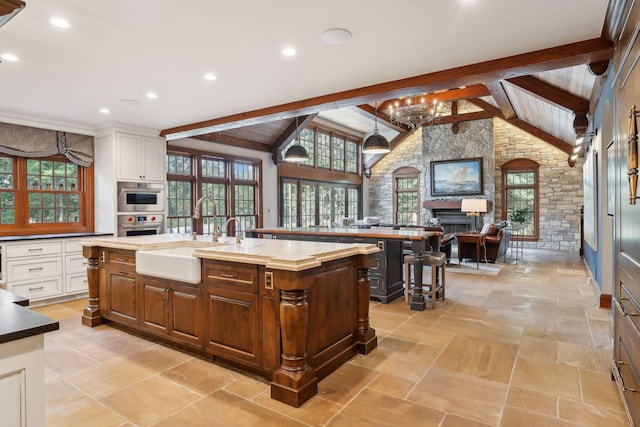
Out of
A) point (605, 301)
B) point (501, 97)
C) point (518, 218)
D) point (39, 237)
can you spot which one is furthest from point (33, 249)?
point (518, 218)

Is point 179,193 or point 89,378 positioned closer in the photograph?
point 89,378

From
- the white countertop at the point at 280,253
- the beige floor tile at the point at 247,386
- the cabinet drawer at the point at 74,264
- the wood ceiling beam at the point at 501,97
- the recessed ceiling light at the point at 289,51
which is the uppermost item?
the wood ceiling beam at the point at 501,97

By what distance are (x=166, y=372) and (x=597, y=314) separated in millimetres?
4526

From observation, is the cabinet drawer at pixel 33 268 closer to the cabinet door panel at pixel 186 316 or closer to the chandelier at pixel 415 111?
the cabinet door panel at pixel 186 316

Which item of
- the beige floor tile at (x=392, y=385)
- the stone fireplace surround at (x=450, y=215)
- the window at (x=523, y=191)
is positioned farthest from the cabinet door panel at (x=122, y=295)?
the window at (x=523, y=191)

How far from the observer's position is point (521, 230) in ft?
35.0

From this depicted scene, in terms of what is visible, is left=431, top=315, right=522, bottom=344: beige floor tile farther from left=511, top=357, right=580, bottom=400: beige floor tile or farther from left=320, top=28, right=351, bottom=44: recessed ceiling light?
left=320, top=28, right=351, bottom=44: recessed ceiling light

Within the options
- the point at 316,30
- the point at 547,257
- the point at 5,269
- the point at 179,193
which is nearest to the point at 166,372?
the point at 316,30

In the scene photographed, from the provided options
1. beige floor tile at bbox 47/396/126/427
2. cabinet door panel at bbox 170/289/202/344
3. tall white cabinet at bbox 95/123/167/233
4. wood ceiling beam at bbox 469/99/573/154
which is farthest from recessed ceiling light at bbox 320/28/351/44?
wood ceiling beam at bbox 469/99/573/154

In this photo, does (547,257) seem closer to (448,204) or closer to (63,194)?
(448,204)

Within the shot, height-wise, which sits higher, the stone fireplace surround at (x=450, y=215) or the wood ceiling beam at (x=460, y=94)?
the wood ceiling beam at (x=460, y=94)

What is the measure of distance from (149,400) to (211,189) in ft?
19.2

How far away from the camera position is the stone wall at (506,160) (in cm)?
1005

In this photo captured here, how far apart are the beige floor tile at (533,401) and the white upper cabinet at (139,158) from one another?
554 cm
